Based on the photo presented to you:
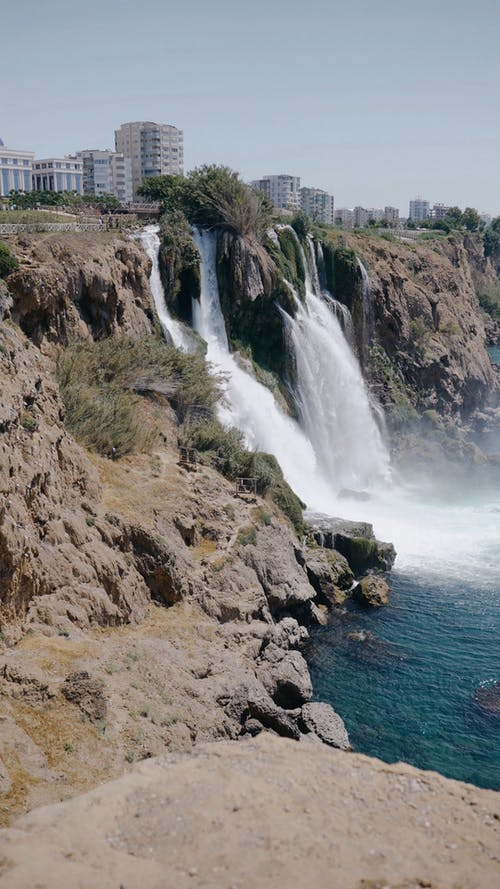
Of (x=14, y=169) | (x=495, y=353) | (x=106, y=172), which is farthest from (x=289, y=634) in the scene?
(x=106, y=172)

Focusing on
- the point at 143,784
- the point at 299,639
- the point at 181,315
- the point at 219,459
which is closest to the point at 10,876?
the point at 143,784

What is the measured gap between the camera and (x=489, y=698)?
22.2 metres

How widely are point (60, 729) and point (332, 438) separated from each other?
1175 inches

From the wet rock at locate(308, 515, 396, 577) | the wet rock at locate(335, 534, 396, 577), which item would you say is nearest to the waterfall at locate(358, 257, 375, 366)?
the wet rock at locate(308, 515, 396, 577)

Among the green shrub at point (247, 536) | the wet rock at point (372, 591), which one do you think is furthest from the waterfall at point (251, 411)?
the green shrub at point (247, 536)

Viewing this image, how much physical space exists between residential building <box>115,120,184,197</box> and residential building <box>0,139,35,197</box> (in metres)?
17.0

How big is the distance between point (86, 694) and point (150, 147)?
13123cm

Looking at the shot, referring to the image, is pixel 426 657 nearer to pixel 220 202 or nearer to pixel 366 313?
pixel 220 202

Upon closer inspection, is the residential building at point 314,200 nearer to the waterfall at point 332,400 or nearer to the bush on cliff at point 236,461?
the waterfall at point 332,400

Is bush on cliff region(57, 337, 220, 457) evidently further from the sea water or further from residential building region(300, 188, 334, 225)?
residential building region(300, 188, 334, 225)

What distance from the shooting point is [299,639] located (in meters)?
24.3

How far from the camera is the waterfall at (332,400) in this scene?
4081cm

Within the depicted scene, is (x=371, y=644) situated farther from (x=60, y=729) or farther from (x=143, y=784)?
(x=143, y=784)

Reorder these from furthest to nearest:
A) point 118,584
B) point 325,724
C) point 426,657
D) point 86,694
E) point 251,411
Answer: point 251,411
point 426,657
point 325,724
point 118,584
point 86,694
